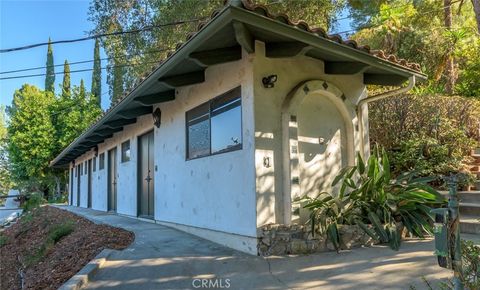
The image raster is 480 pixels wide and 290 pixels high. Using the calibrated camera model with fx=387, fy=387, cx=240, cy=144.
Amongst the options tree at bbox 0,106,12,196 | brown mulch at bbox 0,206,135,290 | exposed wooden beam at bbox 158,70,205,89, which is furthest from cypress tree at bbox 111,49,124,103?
tree at bbox 0,106,12,196

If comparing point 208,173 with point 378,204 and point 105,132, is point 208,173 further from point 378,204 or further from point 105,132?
point 105,132

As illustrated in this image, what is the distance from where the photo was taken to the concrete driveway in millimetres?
3902

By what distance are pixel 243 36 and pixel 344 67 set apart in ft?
6.85

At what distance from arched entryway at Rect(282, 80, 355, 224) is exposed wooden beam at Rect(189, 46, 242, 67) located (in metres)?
0.95

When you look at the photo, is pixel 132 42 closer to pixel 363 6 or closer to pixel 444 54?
pixel 363 6

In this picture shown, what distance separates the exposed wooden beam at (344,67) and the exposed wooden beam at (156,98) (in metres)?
3.10

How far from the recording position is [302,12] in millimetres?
13016

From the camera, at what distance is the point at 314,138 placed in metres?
5.91

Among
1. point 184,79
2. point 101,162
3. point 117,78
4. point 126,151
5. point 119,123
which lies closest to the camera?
point 184,79

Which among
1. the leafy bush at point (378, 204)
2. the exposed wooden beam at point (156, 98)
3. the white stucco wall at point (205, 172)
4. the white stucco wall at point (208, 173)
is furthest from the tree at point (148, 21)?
the leafy bush at point (378, 204)

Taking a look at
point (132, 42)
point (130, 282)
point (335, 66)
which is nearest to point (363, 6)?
point (132, 42)

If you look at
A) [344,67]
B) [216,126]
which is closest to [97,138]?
[216,126]

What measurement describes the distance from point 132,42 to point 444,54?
38.7 ft

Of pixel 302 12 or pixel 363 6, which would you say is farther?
pixel 363 6
